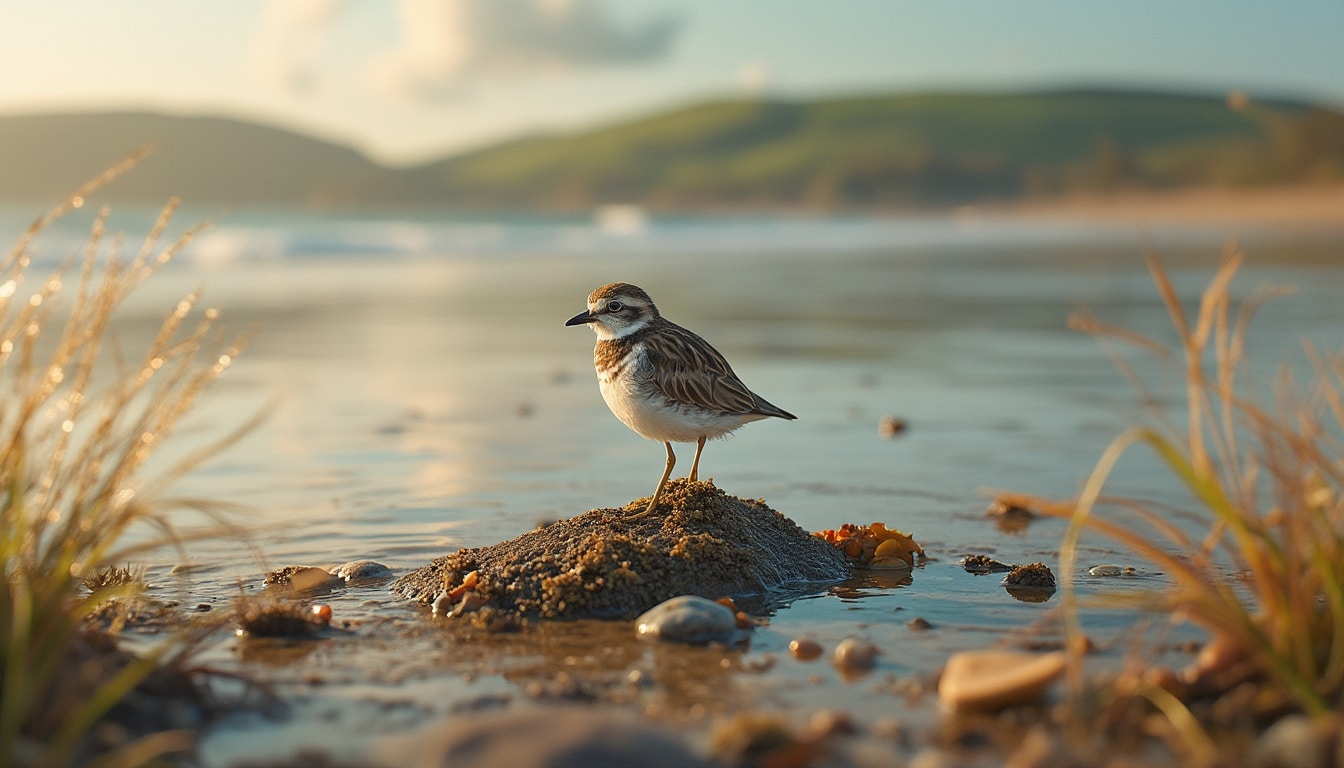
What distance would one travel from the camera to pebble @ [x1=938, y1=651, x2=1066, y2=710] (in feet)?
13.1

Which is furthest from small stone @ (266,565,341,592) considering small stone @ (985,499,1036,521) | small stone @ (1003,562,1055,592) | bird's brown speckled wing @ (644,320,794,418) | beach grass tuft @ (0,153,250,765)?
small stone @ (985,499,1036,521)

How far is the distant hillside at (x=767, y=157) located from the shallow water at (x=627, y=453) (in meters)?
52.9

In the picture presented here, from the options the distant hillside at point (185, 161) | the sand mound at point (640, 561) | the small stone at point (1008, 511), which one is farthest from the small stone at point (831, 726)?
the distant hillside at point (185, 161)

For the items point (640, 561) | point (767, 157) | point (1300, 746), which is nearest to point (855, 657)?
point (640, 561)

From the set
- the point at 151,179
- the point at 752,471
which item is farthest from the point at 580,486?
the point at 151,179

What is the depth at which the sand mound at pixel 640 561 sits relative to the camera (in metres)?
5.45

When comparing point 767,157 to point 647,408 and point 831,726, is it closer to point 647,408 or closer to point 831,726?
point 647,408

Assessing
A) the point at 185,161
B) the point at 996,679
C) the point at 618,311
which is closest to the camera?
the point at 996,679

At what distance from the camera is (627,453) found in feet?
30.5

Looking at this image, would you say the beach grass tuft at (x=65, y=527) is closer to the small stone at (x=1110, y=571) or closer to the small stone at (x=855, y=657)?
the small stone at (x=855, y=657)

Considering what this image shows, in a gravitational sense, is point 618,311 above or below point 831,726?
above

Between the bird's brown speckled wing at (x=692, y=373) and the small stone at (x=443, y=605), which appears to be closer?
the small stone at (x=443, y=605)

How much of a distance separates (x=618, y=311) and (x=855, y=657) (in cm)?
235

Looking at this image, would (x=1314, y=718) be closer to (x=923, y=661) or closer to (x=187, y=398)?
(x=923, y=661)
